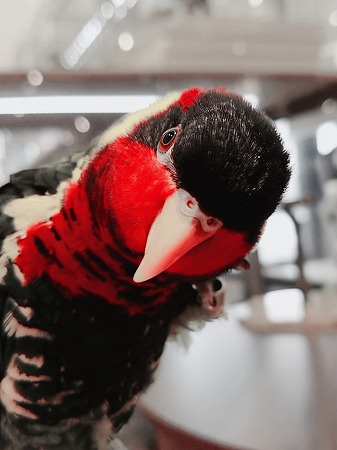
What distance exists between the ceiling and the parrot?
0.36 m

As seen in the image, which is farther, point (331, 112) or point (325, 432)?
point (331, 112)

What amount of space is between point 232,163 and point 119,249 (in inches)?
3.9

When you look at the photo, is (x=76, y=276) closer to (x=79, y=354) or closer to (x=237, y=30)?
(x=79, y=354)

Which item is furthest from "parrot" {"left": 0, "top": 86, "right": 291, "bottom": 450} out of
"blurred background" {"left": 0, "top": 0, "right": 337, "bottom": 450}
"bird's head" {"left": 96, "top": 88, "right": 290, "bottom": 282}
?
"blurred background" {"left": 0, "top": 0, "right": 337, "bottom": 450}

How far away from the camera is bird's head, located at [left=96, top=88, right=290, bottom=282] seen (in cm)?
23

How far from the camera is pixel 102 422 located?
376mm

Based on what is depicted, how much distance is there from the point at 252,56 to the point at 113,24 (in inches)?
8.6

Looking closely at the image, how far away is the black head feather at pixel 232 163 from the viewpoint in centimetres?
23

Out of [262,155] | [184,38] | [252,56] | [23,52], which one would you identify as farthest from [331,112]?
[262,155]

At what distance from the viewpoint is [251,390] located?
0.57m

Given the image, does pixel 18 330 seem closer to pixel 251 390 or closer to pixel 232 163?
pixel 232 163

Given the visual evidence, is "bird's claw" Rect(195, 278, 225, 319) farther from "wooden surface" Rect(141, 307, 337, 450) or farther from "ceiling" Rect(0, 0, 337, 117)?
"ceiling" Rect(0, 0, 337, 117)

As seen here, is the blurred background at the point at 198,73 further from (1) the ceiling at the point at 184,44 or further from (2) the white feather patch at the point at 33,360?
(2) the white feather patch at the point at 33,360

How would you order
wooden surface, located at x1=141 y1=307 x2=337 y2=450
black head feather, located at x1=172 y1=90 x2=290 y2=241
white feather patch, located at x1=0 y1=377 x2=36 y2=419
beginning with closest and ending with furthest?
black head feather, located at x1=172 y1=90 x2=290 y2=241 → white feather patch, located at x1=0 y1=377 x2=36 y2=419 → wooden surface, located at x1=141 y1=307 x2=337 y2=450
